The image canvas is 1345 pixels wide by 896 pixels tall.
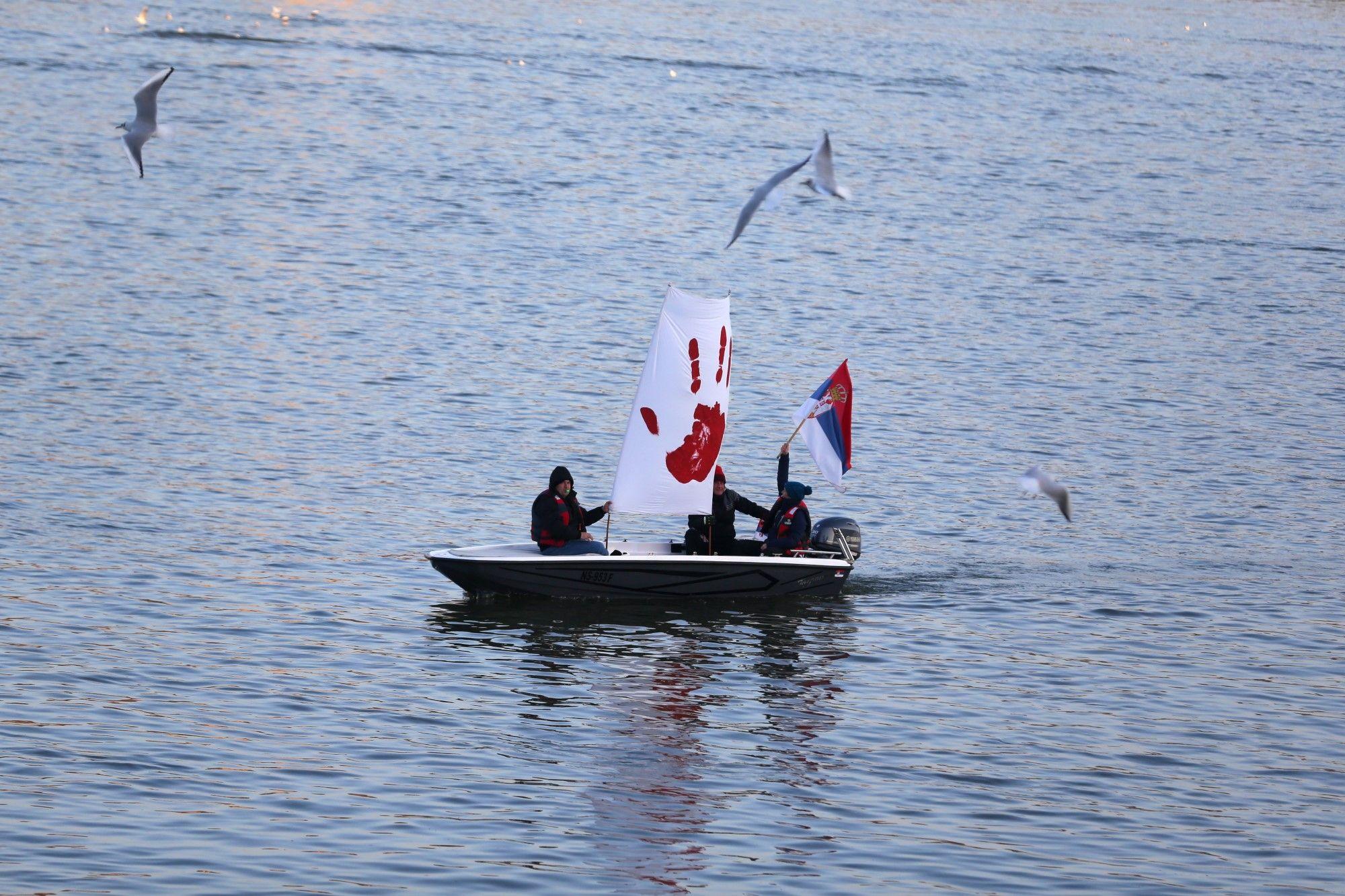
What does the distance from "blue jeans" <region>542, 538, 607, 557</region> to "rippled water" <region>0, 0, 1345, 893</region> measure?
884 mm

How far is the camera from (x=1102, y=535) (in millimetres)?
36781

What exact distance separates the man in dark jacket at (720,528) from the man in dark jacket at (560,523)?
1.61 metres

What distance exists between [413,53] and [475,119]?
12280mm

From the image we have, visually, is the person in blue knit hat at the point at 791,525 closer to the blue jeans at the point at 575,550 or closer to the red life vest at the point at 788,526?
the red life vest at the point at 788,526

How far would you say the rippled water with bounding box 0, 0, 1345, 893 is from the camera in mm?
Answer: 21766

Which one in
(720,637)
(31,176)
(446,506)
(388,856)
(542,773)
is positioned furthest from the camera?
(31,176)

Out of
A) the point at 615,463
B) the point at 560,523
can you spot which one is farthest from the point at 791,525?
the point at 615,463

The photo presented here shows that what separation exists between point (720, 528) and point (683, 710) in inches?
221

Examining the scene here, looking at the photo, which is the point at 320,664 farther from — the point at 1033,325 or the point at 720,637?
the point at 1033,325

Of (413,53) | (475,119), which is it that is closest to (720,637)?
(475,119)

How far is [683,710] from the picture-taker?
25297 millimetres

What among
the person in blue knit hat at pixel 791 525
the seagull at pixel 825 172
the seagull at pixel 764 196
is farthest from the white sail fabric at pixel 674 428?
the seagull at pixel 825 172

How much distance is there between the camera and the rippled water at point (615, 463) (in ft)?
71.4

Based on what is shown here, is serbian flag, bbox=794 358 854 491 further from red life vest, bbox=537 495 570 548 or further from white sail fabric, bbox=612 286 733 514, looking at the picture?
red life vest, bbox=537 495 570 548
